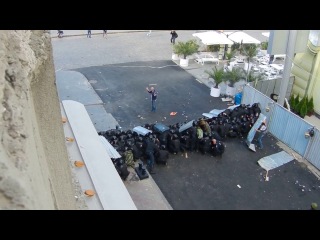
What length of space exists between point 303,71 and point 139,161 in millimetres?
8856

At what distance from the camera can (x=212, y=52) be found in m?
24.1

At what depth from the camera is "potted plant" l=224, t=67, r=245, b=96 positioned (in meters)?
17.2

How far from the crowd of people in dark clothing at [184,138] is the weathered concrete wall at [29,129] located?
6.62m

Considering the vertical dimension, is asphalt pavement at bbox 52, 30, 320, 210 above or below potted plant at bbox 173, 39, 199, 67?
below

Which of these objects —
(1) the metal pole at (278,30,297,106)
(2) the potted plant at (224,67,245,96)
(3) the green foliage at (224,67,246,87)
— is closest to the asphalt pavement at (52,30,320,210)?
(2) the potted plant at (224,67,245,96)

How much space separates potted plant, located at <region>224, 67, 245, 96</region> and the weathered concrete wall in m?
13.2

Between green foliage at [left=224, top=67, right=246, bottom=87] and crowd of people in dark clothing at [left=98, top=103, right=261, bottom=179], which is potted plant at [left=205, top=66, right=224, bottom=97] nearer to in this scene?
green foliage at [left=224, top=67, right=246, bottom=87]

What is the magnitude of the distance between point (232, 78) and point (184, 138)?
5.63 metres

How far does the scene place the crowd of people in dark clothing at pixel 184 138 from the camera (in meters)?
12.1

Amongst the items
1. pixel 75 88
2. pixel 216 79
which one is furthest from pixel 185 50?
pixel 75 88

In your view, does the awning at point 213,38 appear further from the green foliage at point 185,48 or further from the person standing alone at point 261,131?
the person standing alone at point 261,131
